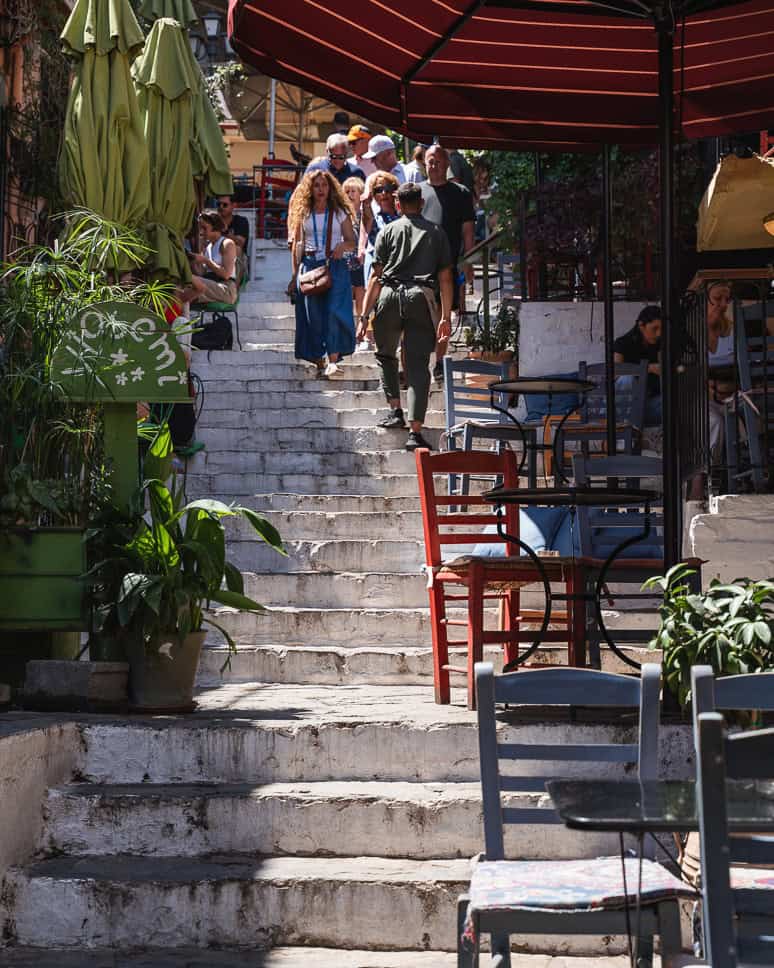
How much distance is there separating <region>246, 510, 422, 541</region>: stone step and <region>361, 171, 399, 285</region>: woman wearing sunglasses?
13.1ft

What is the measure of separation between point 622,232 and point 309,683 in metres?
7.64

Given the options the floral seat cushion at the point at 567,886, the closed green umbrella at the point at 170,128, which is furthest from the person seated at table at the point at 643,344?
the floral seat cushion at the point at 567,886

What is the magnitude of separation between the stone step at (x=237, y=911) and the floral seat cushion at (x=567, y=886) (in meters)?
1.37

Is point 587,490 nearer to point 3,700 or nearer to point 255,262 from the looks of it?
point 3,700

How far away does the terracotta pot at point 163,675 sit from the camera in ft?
19.8

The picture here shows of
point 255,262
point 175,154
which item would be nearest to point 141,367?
point 175,154

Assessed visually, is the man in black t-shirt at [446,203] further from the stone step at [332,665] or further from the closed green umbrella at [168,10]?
the stone step at [332,665]

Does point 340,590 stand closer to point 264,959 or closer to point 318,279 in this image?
point 264,959

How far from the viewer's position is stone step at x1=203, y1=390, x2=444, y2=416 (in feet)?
36.8

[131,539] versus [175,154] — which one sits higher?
[175,154]

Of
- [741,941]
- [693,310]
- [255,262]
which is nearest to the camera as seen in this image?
[741,941]

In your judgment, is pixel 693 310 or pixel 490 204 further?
pixel 490 204

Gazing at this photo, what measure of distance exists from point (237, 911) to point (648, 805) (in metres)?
2.40

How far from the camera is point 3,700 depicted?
6.12m
